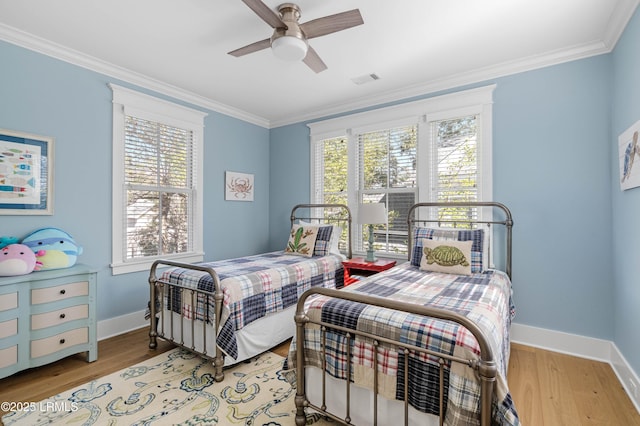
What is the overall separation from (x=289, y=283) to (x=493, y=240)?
208 centimetres

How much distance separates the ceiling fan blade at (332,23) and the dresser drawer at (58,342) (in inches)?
115

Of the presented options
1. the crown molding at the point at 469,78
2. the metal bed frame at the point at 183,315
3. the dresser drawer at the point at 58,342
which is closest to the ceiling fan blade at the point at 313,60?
the crown molding at the point at 469,78

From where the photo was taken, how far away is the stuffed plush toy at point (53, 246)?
2.52 meters

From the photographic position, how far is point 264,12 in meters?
1.88

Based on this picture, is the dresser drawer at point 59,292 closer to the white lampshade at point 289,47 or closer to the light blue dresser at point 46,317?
the light blue dresser at point 46,317

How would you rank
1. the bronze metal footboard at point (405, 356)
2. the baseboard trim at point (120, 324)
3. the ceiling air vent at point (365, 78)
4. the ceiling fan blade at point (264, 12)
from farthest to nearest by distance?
the ceiling air vent at point (365, 78) → the baseboard trim at point (120, 324) → the ceiling fan blade at point (264, 12) → the bronze metal footboard at point (405, 356)

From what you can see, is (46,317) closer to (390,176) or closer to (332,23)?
(332,23)

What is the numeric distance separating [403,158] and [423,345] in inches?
106

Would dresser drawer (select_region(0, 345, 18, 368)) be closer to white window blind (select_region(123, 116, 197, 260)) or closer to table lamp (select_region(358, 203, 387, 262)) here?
white window blind (select_region(123, 116, 197, 260))

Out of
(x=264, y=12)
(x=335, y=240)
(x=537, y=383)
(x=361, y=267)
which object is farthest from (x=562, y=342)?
(x=264, y=12)

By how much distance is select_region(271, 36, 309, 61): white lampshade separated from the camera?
207 centimetres

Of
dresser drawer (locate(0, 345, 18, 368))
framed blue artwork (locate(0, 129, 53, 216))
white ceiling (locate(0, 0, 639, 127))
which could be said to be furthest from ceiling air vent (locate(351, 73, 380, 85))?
dresser drawer (locate(0, 345, 18, 368))

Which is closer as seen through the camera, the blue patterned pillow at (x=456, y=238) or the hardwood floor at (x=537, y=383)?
the hardwood floor at (x=537, y=383)

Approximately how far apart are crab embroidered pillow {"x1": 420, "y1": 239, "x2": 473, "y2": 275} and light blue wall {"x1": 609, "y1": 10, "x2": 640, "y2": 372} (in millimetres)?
1030
